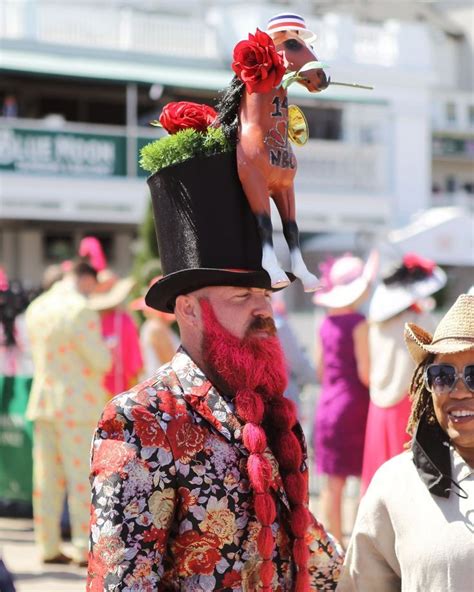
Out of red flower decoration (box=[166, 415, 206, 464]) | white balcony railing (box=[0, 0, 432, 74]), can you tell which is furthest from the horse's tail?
white balcony railing (box=[0, 0, 432, 74])

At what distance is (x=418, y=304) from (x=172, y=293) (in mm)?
3874

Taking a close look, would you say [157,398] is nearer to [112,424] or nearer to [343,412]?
[112,424]

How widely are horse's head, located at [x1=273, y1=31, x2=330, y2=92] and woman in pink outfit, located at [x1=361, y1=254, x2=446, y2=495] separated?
3.50 m

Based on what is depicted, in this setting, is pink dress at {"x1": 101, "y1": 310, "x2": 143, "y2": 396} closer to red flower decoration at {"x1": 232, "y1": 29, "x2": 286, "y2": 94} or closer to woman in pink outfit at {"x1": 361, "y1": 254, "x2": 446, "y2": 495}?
woman in pink outfit at {"x1": 361, "y1": 254, "x2": 446, "y2": 495}

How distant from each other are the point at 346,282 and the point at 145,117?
20299mm

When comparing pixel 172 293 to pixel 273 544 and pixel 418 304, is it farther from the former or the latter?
pixel 418 304

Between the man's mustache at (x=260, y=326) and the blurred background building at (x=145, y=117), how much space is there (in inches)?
669

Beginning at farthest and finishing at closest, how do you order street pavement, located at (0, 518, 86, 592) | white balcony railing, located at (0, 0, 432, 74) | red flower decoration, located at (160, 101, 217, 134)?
white balcony railing, located at (0, 0, 432, 74)
street pavement, located at (0, 518, 86, 592)
red flower decoration, located at (160, 101, 217, 134)

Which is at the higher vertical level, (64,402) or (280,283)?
(280,283)

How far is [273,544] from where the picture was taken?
2.81 metres

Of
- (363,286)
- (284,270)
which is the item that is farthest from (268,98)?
(363,286)

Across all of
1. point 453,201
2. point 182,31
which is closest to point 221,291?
point 182,31

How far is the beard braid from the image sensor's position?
9.24ft

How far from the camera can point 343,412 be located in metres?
7.62
